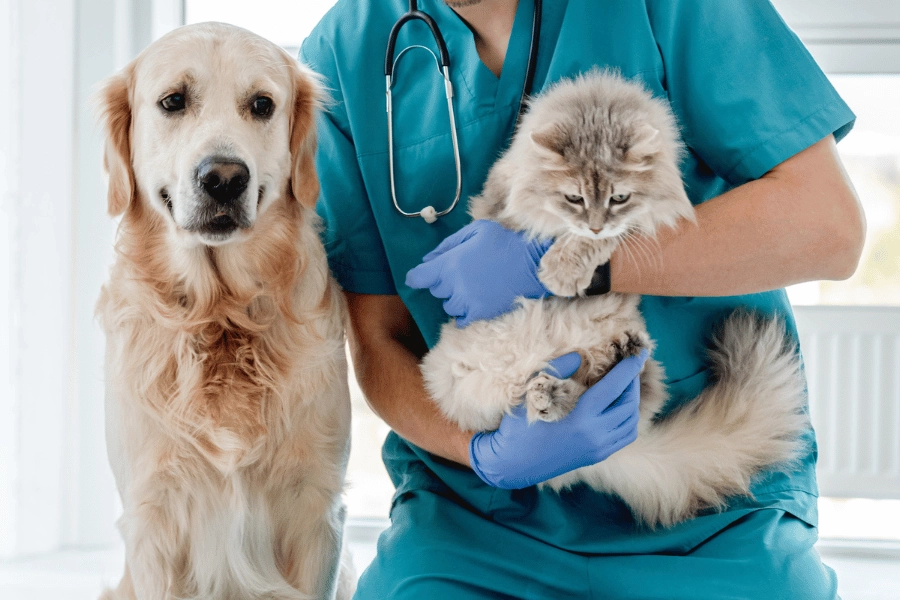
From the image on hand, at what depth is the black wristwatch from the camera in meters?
1.14

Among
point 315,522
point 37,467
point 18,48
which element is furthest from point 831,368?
point 18,48

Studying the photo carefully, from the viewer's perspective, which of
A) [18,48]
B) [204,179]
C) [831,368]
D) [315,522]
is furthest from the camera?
[831,368]

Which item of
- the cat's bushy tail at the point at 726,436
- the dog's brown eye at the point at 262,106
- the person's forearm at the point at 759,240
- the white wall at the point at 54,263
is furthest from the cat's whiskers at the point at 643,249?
the white wall at the point at 54,263

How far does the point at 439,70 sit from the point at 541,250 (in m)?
0.42

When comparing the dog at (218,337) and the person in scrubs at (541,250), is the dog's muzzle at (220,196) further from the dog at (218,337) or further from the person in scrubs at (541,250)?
the person in scrubs at (541,250)

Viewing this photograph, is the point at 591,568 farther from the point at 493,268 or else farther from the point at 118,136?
the point at 118,136

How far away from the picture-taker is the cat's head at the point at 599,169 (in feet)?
3.61

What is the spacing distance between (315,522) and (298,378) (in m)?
0.25

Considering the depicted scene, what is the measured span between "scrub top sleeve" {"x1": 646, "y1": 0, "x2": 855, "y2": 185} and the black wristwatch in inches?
12.0

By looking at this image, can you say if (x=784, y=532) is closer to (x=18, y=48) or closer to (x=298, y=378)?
(x=298, y=378)

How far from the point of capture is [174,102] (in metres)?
1.24

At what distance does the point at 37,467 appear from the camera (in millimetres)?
2215

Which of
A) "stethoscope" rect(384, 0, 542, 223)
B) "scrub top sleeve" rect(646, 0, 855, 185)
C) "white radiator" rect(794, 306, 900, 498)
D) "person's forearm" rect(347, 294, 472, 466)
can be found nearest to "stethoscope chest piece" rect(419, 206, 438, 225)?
"stethoscope" rect(384, 0, 542, 223)

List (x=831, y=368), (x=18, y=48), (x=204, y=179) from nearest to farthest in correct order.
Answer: (x=204, y=179) → (x=18, y=48) → (x=831, y=368)
